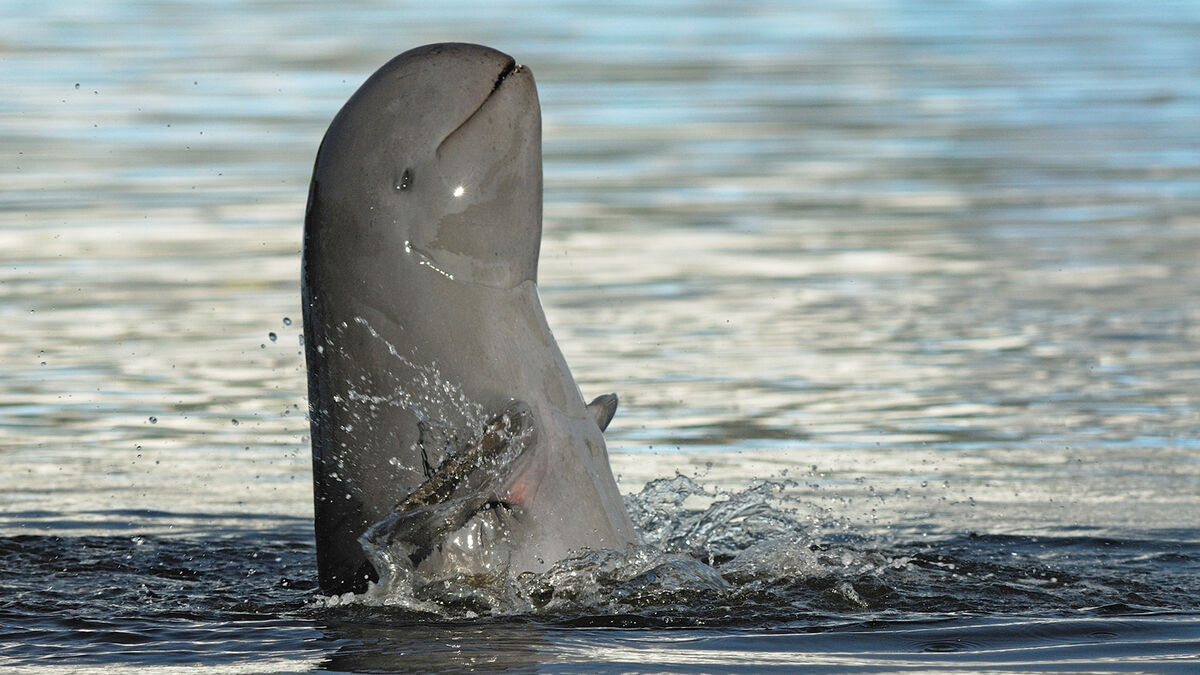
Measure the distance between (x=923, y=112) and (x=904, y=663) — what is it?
53.1ft

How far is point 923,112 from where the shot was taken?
2202 centimetres

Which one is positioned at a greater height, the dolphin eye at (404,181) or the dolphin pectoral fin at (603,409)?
the dolphin eye at (404,181)

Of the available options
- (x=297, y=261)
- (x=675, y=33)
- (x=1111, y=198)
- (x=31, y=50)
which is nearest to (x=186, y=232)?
(x=297, y=261)

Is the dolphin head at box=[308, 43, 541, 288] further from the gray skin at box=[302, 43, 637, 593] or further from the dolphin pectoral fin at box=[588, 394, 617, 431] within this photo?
the dolphin pectoral fin at box=[588, 394, 617, 431]

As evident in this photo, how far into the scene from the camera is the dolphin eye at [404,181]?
693cm

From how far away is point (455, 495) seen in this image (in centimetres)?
665

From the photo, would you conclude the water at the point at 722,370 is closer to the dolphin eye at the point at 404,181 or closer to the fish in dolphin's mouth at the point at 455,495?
the fish in dolphin's mouth at the point at 455,495

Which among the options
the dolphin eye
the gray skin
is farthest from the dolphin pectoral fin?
the dolphin eye

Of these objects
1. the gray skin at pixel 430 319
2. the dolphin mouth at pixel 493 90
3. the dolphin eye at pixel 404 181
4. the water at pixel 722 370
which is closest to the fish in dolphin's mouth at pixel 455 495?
the gray skin at pixel 430 319

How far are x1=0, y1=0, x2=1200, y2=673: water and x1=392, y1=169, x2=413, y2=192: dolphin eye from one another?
1402 millimetres

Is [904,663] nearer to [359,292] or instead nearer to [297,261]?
[359,292]

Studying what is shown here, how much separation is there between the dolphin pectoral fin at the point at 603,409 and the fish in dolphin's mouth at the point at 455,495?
0.57m

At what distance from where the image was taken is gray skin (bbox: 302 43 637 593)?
22.6 feet

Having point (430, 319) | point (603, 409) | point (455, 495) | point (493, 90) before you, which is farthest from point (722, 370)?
point (455, 495)
